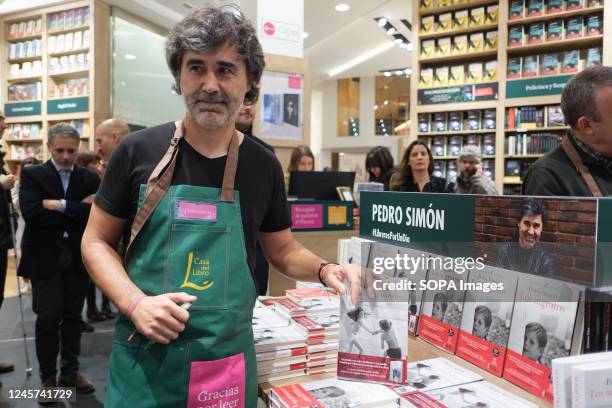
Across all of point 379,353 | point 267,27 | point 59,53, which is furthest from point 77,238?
point 59,53

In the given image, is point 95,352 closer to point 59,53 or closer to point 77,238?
point 77,238

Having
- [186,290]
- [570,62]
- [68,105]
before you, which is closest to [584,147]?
[186,290]

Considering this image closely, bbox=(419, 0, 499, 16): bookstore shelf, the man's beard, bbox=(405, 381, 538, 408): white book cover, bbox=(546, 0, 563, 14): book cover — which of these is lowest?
bbox=(405, 381, 538, 408): white book cover

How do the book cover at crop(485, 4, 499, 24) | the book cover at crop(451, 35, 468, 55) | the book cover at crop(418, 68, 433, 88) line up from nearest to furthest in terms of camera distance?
1. the book cover at crop(485, 4, 499, 24)
2. the book cover at crop(451, 35, 468, 55)
3. the book cover at crop(418, 68, 433, 88)

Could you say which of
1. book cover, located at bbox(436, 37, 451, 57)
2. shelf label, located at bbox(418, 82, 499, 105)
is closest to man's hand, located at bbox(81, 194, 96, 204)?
shelf label, located at bbox(418, 82, 499, 105)

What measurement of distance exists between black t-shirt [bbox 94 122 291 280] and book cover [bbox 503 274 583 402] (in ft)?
2.26

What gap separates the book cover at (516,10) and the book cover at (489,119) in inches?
44.4

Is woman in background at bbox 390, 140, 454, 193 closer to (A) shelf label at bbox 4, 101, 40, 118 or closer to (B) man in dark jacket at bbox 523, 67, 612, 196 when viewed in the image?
(B) man in dark jacket at bbox 523, 67, 612, 196

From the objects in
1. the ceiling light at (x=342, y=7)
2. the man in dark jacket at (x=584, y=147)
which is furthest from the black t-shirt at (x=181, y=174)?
the ceiling light at (x=342, y=7)

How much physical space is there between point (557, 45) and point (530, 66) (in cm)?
35

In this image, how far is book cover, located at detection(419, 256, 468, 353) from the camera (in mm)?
1283

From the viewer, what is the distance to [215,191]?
1.17 metres

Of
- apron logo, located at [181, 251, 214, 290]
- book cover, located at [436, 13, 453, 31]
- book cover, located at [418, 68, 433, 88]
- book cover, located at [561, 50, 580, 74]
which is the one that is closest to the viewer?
apron logo, located at [181, 251, 214, 290]

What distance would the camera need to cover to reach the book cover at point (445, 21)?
20.0 ft
